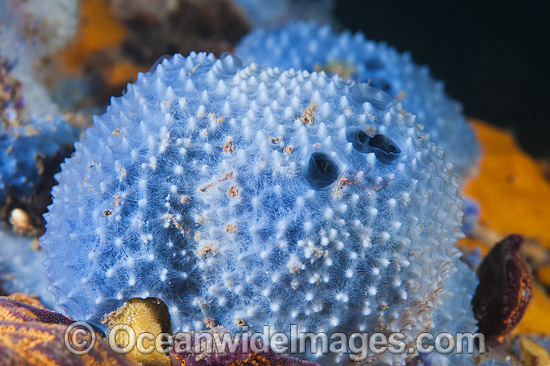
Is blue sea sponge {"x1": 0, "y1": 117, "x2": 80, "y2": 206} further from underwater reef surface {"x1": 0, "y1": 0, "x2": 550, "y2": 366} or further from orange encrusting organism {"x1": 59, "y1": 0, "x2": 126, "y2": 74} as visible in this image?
orange encrusting organism {"x1": 59, "y1": 0, "x2": 126, "y2": 74}

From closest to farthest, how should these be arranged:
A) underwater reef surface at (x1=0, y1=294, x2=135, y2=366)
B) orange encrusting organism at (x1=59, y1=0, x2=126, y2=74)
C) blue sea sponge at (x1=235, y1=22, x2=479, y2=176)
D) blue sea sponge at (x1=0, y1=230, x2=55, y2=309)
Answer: underwater reef surface at (x1=0, y1=294, x2=135, y2=366), blue sea sponge at (x1=0, y1=230, x2=55, y2=309), blue sea sponge at (x1=235, y1=22, x2=479, y2=176), orange encrusting organism at (x1=59, y1=0, x2=126, y2=74)

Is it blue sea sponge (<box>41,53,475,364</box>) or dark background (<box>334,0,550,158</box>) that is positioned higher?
dark background (<box>334,0,550,158</box>)

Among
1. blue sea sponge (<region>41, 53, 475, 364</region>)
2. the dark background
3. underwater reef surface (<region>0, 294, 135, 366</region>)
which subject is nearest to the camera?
underwater reef surface (<region>0, 294, 135, 366</region>)

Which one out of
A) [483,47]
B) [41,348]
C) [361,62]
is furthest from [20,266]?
[483,47]

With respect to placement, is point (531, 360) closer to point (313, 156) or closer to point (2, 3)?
point (313, 156)

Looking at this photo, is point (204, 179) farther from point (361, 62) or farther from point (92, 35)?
point (92, 35)

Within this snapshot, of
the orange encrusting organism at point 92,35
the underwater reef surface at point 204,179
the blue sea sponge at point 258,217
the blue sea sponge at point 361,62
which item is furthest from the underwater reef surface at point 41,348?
the orange encrusting organism at point 92,35

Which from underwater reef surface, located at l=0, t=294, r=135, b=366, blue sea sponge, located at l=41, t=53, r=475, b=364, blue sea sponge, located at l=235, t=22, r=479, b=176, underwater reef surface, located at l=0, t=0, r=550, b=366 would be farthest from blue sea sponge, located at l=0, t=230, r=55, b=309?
blue sea sponge, located at l=235, t=22, r=479, b=176

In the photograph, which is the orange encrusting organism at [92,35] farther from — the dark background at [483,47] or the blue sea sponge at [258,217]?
the dark background at [483,47]
